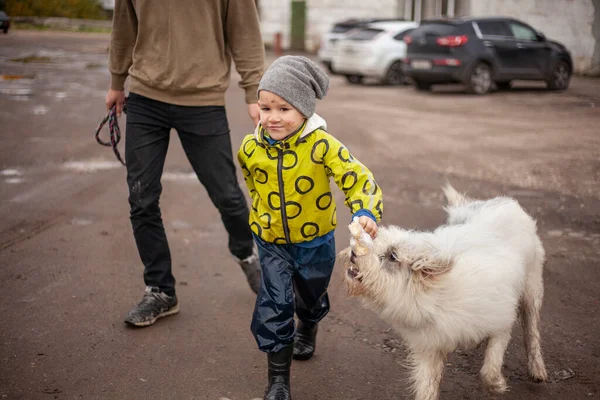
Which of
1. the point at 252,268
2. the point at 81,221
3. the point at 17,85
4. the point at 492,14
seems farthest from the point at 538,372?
the point at 492,14

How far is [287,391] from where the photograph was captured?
3.62 m

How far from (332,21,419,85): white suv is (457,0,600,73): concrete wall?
20.7 feet

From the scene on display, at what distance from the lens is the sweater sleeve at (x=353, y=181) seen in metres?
3.34

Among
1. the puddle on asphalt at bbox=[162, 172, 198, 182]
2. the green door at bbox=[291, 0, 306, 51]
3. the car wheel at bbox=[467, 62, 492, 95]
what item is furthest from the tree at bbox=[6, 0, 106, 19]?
the puddle on asphalt at bbox=[162, 172, 198, 182]

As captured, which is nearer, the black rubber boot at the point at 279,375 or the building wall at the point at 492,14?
the black rubber boot at the point at 279,375

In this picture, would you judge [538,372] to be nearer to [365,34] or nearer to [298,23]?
[365,34]

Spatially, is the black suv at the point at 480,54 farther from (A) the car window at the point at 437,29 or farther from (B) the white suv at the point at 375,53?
(B) the white suv at the point at 375,53

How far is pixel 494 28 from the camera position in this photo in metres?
18.6

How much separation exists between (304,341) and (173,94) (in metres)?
1.70

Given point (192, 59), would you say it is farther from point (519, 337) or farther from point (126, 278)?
point (519, 337)

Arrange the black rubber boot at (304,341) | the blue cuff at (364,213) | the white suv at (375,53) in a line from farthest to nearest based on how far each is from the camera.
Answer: the white suv at (375,53) < the black rubber boot at (304,341) < the blue cuff at (364,213)

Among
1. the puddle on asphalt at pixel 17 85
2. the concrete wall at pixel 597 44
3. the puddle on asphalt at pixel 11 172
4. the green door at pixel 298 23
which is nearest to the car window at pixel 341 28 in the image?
the concrete wall at pixel 597 44

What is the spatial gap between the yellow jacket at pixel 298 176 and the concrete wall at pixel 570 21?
869 inches

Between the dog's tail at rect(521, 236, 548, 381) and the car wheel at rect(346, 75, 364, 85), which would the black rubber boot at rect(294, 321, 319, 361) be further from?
the car wheel at rect(346, 75, 364, 85)
